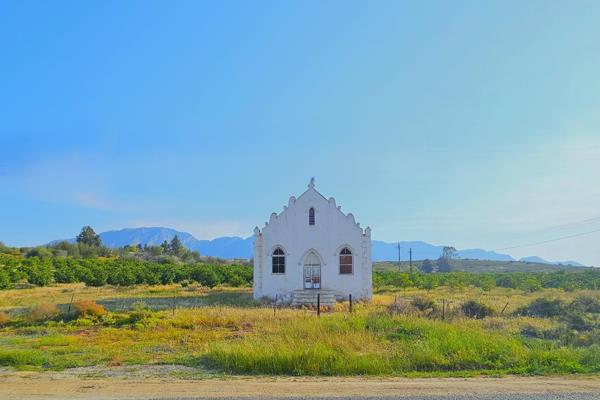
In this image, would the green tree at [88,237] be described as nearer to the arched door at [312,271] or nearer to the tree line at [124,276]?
the tree line at [124,276]

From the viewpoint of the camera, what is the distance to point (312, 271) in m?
33.1

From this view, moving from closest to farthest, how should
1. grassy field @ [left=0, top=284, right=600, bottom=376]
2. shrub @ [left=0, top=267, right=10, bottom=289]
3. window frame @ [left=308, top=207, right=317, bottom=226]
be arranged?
1. grassy field @ [left=0, top=284, right=600, bottom=376]
2. window frame @ [left=308, top=207, right=317, bottom=226]
3. shrub @ [left=0, top=267, right=10, bottom=289]

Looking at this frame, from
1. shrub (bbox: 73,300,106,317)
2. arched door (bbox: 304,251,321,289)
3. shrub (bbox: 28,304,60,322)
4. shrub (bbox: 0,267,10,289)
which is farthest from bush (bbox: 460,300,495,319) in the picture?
shrub (bbox: 0,267,10,289)

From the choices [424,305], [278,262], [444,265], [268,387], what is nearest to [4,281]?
[278,262]

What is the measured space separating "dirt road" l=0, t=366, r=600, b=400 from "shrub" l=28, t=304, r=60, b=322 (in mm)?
11079

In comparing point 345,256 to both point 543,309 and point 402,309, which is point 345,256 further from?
point 543,309

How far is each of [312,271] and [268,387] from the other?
23152 mm

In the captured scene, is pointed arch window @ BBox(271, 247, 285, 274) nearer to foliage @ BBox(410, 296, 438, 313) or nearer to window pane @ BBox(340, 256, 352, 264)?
window pane @ BBox(340, 256, 352, 264)

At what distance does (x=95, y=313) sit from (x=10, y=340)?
541cm

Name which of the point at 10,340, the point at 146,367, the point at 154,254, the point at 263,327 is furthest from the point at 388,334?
the point at 154,254

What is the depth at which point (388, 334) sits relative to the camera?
A: 15742 mm

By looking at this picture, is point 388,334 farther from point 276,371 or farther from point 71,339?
point 71,339

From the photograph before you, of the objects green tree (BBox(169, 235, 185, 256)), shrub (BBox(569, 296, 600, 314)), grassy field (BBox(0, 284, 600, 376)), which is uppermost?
green tree (BBox(169, 235, 185, 256))

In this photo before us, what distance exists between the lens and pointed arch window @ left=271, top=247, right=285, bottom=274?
33.1m
